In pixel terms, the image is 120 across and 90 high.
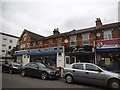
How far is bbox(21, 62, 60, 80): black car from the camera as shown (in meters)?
9.43

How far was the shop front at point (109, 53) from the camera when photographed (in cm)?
1142

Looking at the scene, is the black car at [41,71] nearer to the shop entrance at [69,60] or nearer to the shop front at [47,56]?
the shop entrance at [69,60]

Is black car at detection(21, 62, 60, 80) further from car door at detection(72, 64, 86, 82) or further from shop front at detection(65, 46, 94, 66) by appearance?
shop front at detection(65, 46, 94, 66)

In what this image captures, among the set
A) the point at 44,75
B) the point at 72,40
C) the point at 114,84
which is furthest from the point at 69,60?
the point at 114,84

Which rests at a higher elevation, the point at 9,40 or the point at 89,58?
the point at 9,40

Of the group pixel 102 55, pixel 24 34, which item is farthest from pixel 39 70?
pixel 24 34

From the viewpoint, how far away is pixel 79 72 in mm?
7797

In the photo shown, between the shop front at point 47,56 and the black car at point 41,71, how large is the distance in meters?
5.95

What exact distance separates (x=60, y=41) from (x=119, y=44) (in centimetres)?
964

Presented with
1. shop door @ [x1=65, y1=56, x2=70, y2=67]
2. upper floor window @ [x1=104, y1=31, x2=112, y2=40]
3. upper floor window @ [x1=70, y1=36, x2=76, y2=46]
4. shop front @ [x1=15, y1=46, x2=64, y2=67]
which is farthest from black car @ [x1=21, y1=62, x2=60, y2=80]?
upper floor window @ [x1=104, y1=31, x2=112, y2=40]

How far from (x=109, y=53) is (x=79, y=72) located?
612 cm

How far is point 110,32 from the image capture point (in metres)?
13.8

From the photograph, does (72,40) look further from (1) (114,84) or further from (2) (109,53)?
(1) (114,84)

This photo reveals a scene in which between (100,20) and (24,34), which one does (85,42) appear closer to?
(100,20)
